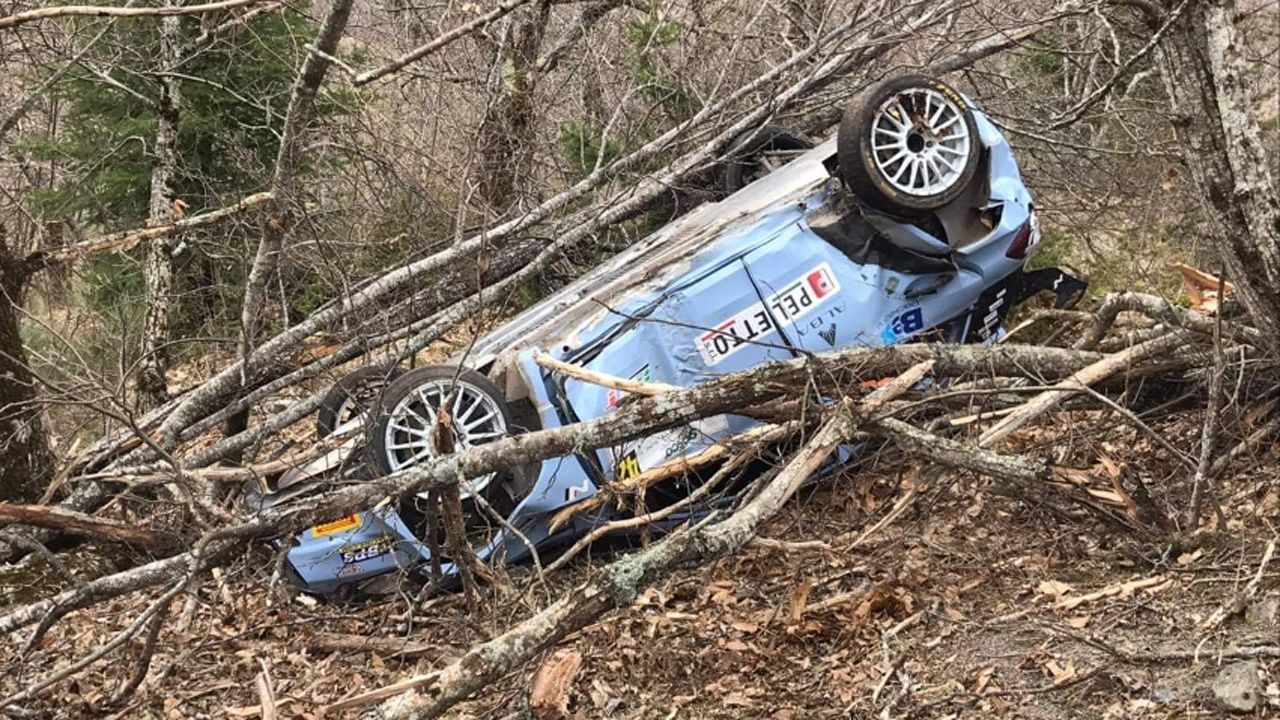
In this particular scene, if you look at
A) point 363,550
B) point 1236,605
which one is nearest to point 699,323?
point 363,550

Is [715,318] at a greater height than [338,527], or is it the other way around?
[715,318]

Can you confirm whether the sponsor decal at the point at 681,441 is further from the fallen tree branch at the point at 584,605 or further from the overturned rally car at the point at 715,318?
the fallen tree branch at the point at 584,605

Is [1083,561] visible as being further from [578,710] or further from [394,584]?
[394,584]

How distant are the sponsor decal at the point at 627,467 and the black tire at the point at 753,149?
10.3ft

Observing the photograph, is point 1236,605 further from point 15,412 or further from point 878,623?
point 15,412

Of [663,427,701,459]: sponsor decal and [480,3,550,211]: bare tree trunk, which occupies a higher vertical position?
[480,3,550,211]: bare tree trunk

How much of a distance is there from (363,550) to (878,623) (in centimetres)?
274

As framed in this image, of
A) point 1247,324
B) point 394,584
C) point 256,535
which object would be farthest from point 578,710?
point 1247,324

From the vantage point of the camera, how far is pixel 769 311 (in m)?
5.99

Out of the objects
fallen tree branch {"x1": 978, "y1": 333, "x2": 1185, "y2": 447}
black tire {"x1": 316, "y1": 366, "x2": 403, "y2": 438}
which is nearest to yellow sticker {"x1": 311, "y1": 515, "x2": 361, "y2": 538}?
black tire {"x1": 316, "y1": 366, "x2": 403, "y2": 438}

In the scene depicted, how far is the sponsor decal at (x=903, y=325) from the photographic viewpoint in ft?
20.3

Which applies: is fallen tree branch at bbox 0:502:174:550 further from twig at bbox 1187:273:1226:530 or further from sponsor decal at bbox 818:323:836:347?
twig at bbox 1187:273:1226:530

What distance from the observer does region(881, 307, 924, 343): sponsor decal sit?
618 centimetres

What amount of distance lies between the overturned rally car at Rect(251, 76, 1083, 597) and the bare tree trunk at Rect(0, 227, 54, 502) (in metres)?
1.56
